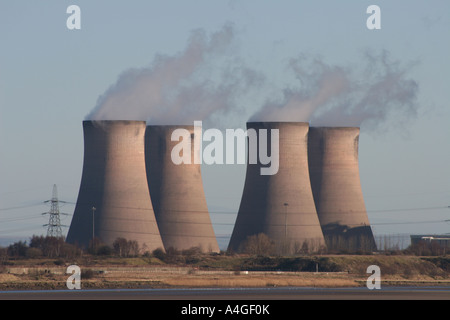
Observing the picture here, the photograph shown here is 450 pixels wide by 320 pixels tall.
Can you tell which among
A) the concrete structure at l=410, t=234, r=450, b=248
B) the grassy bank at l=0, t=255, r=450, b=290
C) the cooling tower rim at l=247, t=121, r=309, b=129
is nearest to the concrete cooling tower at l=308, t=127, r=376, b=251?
the cooling tower rim at l=247, t=121, r=309, b=129

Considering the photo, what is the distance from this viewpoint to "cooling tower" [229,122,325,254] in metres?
43.0

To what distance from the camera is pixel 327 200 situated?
47062 mm

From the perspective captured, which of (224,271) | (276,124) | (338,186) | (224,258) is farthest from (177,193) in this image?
(224,271)

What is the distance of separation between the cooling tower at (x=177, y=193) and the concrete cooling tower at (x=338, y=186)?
5761 millimetres

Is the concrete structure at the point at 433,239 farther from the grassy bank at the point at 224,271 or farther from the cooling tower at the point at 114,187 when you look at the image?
the cooling tower at the point at 114,187

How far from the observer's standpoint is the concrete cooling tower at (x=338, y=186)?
4641 centimetres

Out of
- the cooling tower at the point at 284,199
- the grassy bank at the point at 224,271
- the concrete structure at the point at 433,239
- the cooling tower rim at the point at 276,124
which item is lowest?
the grassy bank at the point at 224,271

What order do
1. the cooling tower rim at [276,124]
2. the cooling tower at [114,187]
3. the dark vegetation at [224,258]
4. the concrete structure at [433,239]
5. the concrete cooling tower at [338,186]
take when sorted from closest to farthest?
the dark vegetation at [224,258], the cooling tower at [114,187], the cooling tower rim at [276,124], the concrete cooling tower at [338,186], the concrete structure at [433,239]

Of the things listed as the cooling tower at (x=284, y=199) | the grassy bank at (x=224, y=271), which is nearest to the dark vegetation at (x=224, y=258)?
the grassy bank at (x=224, y=271)

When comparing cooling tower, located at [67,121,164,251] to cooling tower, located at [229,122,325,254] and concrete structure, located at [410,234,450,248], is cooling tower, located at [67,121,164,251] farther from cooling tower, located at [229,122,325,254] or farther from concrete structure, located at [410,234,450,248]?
concrete structure, located at [410,234,450,248]

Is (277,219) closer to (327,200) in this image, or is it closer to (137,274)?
(327,200)

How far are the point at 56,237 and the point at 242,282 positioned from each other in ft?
51.1

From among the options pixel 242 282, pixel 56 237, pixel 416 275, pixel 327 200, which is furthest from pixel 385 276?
pixel 56 237

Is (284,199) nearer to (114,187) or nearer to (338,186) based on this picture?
(338,186)
